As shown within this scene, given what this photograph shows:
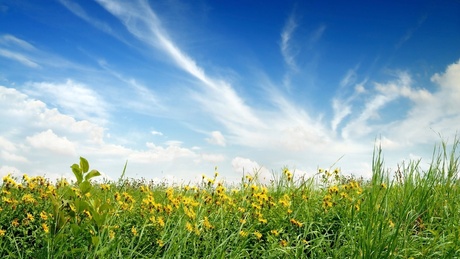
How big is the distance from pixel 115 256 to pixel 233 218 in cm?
165

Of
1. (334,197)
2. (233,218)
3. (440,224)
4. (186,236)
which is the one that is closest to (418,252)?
(440,224)

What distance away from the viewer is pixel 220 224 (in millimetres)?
5043

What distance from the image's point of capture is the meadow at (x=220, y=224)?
13.2 feet

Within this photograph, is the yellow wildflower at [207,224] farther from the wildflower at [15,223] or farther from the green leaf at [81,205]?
the wildflower at [15,223]

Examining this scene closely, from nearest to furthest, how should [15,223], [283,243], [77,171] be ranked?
[77,171], [15,223], [283,243]

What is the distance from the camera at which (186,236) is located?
433 centimetres

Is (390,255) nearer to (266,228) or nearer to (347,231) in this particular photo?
(347,231)

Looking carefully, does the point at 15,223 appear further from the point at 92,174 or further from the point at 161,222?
the point at 161,222

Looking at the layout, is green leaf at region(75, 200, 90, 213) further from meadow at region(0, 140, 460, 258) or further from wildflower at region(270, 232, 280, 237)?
wildflower at region(270, 232, 280, 237)

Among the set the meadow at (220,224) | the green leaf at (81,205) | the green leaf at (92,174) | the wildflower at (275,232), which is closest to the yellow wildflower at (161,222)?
the meadow at (220,224)

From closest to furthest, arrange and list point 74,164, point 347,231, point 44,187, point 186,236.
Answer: point 74,164 → point 186,236 → point 347,231 → point 44,187

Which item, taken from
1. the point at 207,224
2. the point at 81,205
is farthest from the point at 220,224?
the point at 81,205

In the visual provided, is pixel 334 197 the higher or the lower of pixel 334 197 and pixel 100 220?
the higher

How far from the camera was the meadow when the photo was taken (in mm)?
4031
